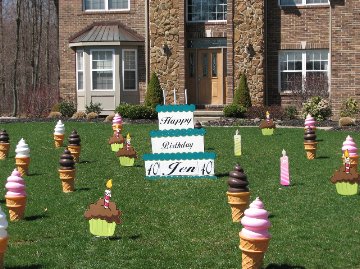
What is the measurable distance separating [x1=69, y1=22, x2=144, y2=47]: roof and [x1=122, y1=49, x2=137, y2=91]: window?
62 cm

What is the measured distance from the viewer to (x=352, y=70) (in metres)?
29.9

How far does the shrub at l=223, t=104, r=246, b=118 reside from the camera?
92.3 ft

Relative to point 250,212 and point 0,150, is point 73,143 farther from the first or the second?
point 250,212

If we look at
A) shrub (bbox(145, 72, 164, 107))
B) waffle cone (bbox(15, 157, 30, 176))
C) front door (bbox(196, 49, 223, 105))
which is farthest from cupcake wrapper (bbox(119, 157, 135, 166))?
front door (bbox(196, 49, 223, 105))

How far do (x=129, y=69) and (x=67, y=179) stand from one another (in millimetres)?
18554

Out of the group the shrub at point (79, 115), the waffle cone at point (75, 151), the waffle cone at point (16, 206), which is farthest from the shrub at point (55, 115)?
the waffle cone at point (16, 206)

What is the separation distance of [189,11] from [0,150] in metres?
15.7

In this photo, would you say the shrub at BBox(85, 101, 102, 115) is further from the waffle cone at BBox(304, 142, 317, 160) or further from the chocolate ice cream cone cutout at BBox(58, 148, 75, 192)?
the chocolate ice cream cone cutout at BBox(58, 148, 75, 192)

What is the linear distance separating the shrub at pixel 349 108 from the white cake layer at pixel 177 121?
13964 mm

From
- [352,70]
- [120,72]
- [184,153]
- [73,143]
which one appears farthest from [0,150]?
[352,70]

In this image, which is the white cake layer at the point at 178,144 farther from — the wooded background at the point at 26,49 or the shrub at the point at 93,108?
the wooded background at the point at 26,49

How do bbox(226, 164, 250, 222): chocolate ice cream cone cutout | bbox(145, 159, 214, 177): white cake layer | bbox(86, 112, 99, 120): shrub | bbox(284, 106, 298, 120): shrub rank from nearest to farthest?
bbox(226, 164, 250, 222): chocolate ice cream cone cutout < bbox(145, 159, 214, 177): white cake layer < bbox(284, 106, 298, 120): shrub < bbox(86, 112, 99, 120): shrub

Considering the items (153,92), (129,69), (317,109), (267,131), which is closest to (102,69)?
(129,69)

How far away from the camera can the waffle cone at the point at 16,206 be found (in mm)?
11254
